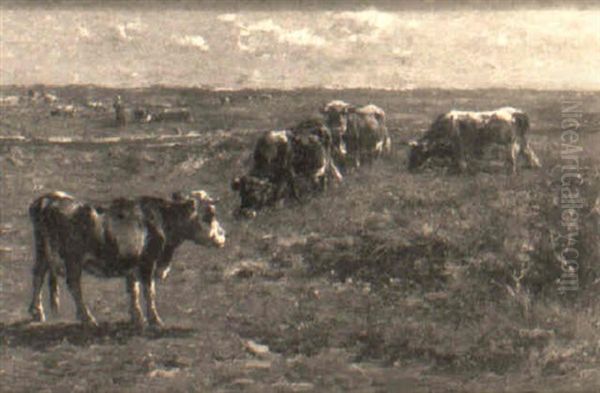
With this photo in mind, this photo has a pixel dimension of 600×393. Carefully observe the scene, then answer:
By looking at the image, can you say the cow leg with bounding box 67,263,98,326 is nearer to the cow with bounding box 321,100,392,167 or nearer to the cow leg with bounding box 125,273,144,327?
the cow leg with bounding box 125,273,144,327

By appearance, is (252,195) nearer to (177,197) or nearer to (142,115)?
(142,115)

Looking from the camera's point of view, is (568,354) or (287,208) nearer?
(568,354)

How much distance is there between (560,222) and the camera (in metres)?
8.98

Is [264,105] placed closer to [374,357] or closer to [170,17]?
[170,17]

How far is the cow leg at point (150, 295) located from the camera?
8.09 m

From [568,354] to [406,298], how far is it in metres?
1.42

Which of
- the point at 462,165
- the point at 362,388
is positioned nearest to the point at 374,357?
the point at 362,388

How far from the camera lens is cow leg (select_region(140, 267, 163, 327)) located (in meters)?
8.09

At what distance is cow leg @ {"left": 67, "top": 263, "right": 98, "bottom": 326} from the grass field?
11cm

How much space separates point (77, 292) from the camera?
797cm

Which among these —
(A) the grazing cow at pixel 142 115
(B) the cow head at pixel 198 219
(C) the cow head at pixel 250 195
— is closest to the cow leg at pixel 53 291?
(B) the cow head at pixel 198 219

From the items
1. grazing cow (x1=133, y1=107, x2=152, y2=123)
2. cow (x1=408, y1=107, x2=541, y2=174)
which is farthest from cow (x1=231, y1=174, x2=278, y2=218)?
cow (x1=408, y1=107, x2=541, y2=174)

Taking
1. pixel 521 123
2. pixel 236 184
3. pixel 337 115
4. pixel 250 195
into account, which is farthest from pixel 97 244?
pixel 337 115

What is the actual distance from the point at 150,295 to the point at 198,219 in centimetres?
75
